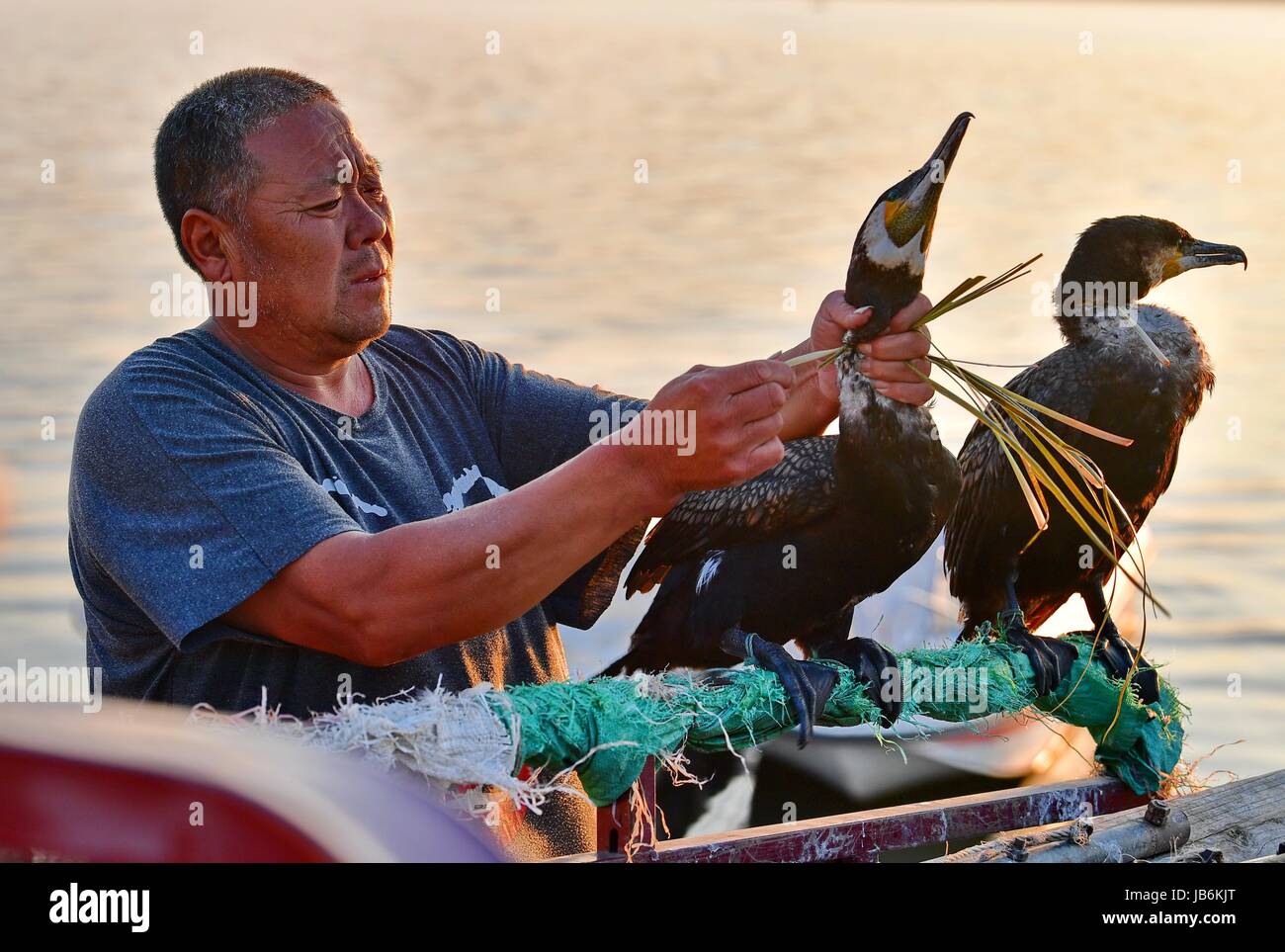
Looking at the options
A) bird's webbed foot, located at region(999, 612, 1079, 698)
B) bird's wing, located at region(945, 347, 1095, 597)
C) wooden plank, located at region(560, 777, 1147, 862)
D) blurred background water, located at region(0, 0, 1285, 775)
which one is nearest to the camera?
wooden plank, located at region(560, 777, 1147, 862)

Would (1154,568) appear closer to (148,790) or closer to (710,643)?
(710,643)

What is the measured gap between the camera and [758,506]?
9.19 feet

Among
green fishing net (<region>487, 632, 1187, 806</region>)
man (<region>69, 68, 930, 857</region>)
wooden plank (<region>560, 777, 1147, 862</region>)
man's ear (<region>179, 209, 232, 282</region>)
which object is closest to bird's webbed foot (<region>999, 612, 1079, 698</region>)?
green fishing net (<region>487, 632, 1187, 806</region>)

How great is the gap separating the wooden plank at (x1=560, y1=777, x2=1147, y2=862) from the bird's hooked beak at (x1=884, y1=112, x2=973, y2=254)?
0.90m

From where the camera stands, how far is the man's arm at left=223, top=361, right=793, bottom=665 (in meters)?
2.06

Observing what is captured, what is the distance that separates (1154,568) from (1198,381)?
16.9 feet

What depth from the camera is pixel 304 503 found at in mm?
2131

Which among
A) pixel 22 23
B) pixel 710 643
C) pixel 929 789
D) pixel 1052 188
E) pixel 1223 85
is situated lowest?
pixel 929 789

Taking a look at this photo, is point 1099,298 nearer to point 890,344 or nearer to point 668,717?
point 890,344

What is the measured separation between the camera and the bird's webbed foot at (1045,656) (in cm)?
260

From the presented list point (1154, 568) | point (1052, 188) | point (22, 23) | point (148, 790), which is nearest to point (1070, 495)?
point (148, 790)

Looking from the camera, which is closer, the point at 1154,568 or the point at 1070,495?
the point at 1070,495

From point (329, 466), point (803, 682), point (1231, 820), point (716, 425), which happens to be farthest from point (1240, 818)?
point (329, 466)

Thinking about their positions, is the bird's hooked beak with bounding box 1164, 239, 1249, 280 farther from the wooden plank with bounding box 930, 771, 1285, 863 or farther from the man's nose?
the man's nose
